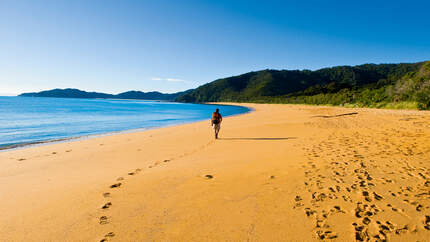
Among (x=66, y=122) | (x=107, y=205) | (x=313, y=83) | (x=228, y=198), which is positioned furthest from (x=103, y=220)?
(x=313, y=83)

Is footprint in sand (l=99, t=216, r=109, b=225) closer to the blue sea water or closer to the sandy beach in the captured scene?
the sandy beach

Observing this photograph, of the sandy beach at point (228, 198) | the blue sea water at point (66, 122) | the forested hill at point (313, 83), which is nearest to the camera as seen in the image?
the sandy beach at point (228, 198)

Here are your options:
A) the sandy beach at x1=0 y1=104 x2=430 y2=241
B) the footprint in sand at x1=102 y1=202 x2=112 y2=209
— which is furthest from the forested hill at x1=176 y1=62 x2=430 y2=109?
the footprint in sand at x1=102 y1=202 x2=112 y2=209

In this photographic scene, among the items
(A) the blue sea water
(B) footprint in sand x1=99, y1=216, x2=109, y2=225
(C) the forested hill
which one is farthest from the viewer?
(C) the forested hill

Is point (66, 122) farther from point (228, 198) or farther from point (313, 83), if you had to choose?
point (313, 83)

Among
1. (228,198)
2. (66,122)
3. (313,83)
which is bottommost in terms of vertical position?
(228,198)

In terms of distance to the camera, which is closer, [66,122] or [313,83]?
[66,122]

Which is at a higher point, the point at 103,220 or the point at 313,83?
the point at 313,83

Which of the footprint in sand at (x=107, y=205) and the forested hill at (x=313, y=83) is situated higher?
the forested hill at (x=313, y=83)

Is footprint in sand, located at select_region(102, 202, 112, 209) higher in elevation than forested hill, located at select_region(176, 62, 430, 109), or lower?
lower

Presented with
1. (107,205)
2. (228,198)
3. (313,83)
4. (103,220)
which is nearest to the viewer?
(103,220)

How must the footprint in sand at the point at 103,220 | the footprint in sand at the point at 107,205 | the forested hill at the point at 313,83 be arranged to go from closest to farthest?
the footprint in sand at the point at 103,220, the footprint in sand at the point at 107,205, the forested hill at the point at 313,83

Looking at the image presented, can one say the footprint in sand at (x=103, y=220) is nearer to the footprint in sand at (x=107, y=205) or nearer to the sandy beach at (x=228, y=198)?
the sandy beach at (x=228, y=198)

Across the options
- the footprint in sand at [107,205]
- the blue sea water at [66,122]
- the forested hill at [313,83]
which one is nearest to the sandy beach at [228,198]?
the footprint in sand at [107,205]
